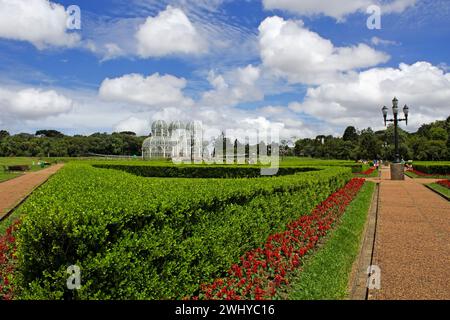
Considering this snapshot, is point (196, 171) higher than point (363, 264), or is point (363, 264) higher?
point (196, 171)

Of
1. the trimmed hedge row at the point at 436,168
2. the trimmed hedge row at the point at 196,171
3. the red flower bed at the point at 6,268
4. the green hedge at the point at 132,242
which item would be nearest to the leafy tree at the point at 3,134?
the trimmed hedge row at the point at 196,171

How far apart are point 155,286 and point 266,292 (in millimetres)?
1400

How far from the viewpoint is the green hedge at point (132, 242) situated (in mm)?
3184

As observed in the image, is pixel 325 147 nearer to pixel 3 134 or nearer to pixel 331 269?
pixel 331 269

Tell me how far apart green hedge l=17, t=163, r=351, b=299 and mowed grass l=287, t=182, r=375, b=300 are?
1.03 meters

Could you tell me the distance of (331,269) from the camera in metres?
5.31

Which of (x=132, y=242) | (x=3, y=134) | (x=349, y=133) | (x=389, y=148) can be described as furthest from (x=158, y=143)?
(x=349, y=133)

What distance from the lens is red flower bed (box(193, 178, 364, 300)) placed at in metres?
4.42

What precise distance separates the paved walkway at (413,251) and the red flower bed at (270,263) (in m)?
1.12

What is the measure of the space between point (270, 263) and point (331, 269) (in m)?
0.87

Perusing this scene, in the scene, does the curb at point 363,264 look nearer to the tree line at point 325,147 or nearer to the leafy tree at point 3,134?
the tree line at point 325,147
